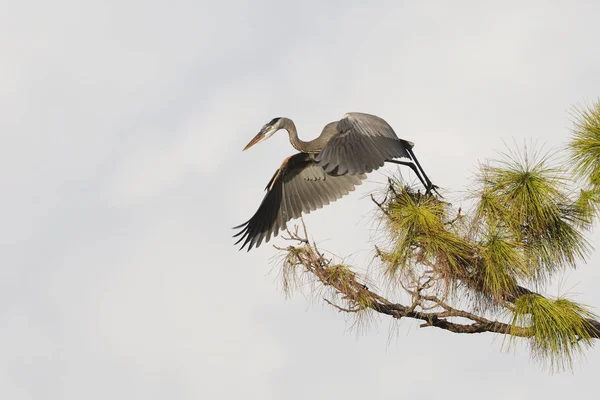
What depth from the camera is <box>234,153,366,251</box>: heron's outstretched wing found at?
20.8 ft

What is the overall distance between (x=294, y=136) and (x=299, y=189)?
0.39 m

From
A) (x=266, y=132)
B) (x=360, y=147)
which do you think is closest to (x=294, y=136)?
(x=266, y=132)

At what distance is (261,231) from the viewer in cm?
620

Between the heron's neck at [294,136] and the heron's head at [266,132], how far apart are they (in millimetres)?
71

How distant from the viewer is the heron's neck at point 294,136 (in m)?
6.24

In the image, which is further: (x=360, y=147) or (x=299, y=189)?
(x=299, y=189)

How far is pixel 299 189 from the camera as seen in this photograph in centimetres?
645

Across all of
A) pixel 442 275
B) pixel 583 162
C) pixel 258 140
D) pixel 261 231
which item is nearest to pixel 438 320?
pixel 442 275

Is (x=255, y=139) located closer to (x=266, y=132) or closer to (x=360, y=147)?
(x=266, y=132)

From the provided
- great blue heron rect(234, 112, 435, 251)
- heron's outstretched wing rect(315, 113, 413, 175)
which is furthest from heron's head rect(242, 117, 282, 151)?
heron's outstretched wing rect(315, 113, 413, 175)

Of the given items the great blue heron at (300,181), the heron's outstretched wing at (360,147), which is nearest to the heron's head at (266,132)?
the great blue heron at (300,181)

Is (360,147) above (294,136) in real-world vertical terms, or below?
below

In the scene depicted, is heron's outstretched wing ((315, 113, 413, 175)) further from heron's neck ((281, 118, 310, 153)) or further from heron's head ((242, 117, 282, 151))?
heron's head ((242, 117, 282, 151))

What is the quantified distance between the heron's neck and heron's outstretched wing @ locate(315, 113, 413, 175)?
0.78 metres
